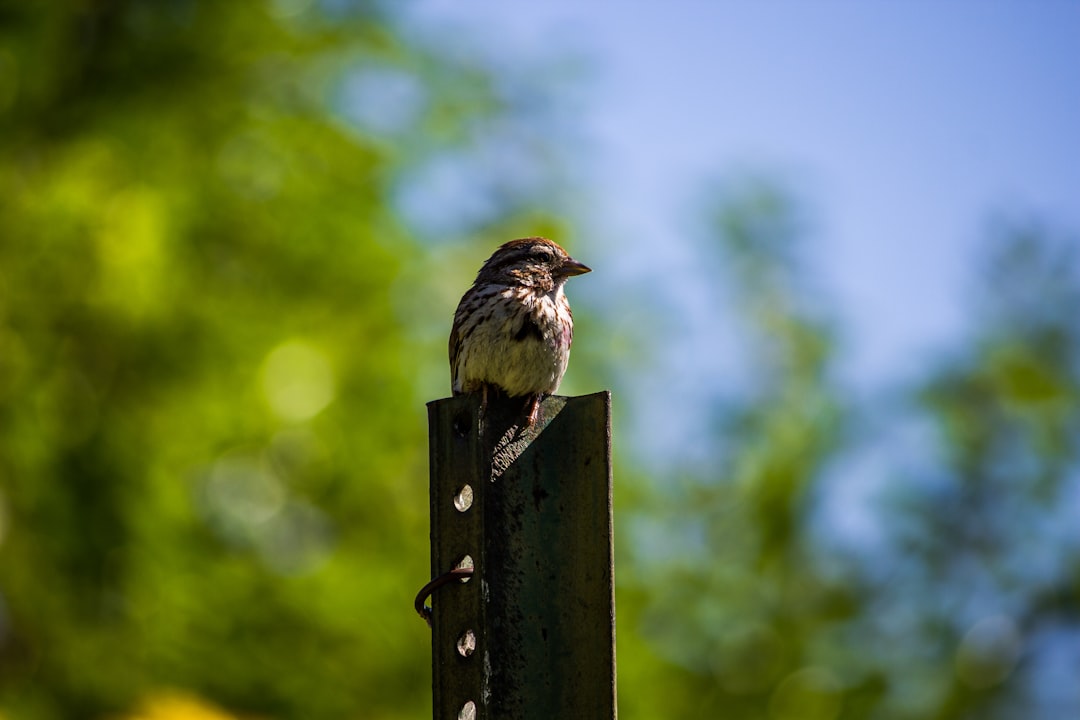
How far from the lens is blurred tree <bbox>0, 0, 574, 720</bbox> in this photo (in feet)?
36.6

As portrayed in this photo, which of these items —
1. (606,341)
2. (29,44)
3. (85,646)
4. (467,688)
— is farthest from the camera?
(606,341)

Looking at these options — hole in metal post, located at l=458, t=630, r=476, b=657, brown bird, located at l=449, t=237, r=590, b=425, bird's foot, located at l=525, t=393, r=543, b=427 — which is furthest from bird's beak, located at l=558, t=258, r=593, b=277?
hole in metal post, located at l=458, t=630, r=476, b=657

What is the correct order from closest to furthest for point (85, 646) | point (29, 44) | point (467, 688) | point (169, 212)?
point (467, 688), point (85, 646), point (169, 212), point (29, 44)

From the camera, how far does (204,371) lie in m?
11.6

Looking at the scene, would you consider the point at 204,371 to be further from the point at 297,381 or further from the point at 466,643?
the point at 466,643

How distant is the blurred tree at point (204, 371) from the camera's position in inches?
439

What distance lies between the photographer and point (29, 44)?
1276 centimetres

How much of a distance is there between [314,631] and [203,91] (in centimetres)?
589

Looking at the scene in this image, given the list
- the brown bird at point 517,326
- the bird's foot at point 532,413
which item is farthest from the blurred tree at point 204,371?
the bird's foot at point 532,413

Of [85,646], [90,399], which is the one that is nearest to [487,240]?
[90,399]

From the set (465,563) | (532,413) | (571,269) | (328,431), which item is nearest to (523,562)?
(465,563)

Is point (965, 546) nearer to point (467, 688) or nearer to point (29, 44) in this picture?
point (29, 44)

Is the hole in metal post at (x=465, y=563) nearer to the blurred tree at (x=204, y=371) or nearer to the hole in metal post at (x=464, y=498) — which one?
the hole in metal post at (x=464, y=498)

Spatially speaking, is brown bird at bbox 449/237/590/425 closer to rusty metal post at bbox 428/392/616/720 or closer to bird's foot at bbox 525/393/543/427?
bird's foot at bbox 525/393/543/427
